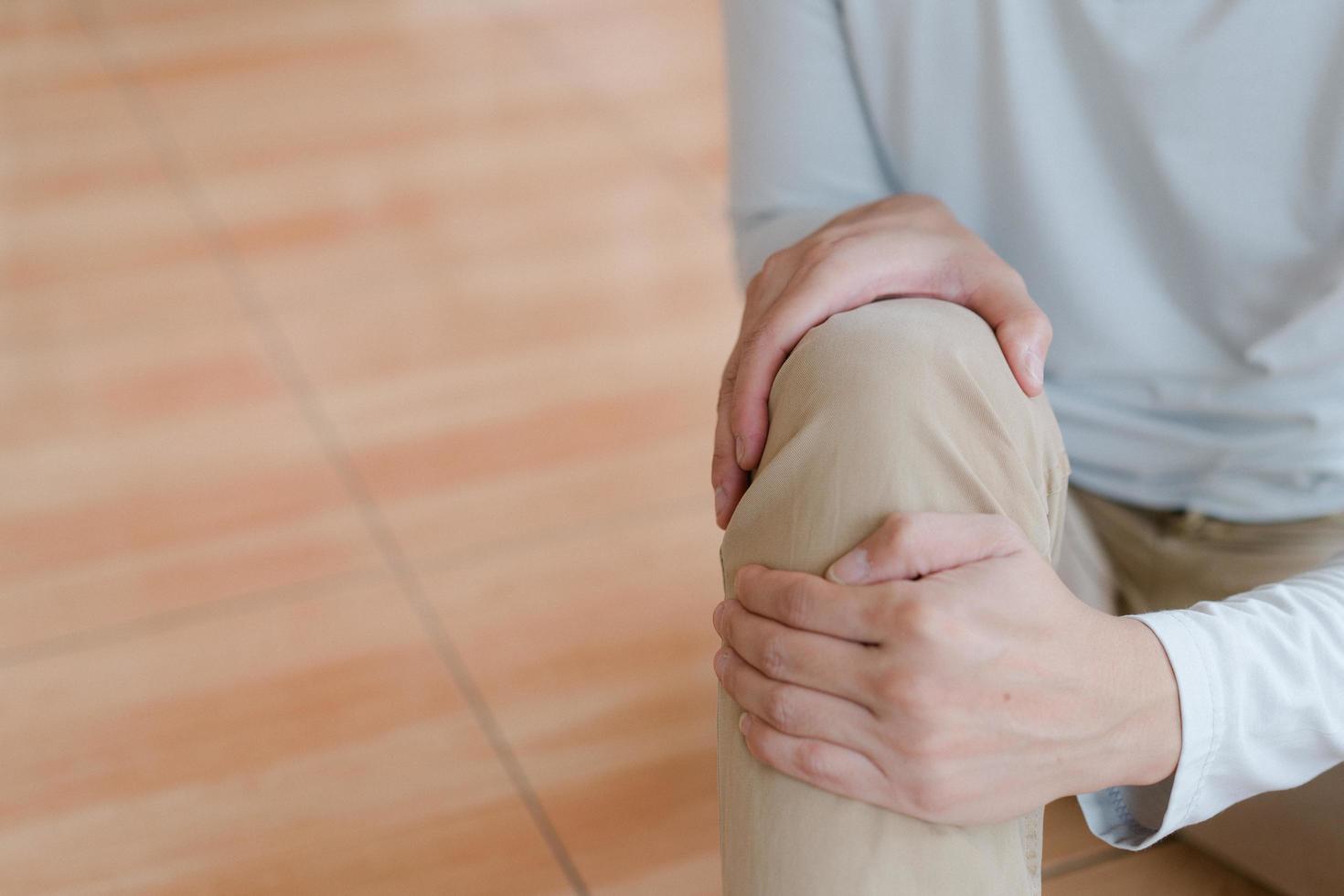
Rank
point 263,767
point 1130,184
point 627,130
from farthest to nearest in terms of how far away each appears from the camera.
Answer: point 627,130 → point 263,767 → point 1130,184

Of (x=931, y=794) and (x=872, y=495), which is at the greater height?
(x=872, y=495)

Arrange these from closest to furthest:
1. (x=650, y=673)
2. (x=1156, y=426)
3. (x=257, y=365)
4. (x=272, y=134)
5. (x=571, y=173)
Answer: (x=1156, y=426), (x=650, y=673), (x=257, y=365), (x=571, y=173), (x=272, y=134)

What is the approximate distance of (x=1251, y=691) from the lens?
30.0 inches

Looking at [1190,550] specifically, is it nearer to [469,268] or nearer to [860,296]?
[860,296]

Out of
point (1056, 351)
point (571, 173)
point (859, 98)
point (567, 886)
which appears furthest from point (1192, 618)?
point (571, 173)

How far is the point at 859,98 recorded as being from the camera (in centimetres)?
107

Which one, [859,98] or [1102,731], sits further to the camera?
[859,98]

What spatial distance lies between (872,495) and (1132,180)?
1.29 ft

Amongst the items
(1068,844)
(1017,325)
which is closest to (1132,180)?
(1017,325)

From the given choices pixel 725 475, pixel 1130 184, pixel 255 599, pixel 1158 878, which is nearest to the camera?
pixel 725 475

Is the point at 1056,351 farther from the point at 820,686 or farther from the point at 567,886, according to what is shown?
the point at 567,886

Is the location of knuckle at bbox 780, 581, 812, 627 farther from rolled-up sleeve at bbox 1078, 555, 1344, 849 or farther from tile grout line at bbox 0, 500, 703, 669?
tile grout line at bbox 0, 500, 703, 669

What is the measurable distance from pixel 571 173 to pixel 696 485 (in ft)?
2.93

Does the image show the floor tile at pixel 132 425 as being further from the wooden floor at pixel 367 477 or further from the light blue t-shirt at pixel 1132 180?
the light blue t-shirt at pixel 1132 180
